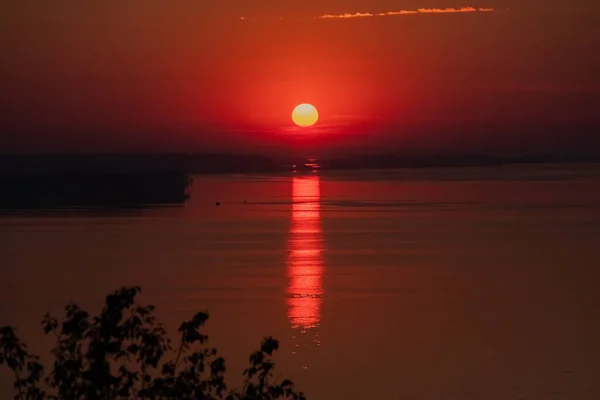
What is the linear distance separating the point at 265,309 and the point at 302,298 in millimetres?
2521

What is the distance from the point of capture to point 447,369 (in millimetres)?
16062

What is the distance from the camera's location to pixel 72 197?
255 feet

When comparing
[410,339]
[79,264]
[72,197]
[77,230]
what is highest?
[72,197]

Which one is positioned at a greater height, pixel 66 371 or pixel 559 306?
pixel 559 306

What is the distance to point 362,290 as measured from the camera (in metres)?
26.3

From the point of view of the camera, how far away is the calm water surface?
52.5 feet

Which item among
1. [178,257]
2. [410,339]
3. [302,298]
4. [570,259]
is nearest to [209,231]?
[178,257]

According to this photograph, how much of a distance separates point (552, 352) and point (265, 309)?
24.1 ft

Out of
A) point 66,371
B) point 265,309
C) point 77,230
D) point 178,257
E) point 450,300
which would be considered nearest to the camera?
point 66,371

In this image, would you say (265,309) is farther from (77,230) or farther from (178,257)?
(77,230)

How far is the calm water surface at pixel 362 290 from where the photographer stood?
1600cm

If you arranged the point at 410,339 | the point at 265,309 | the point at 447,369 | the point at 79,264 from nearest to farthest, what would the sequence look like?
the point at 447,369 < the point at 410,339 < the point at 265,309 < the point at 79,264

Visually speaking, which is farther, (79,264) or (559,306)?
(79,264)

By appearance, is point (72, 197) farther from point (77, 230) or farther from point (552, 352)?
point (552, 352)
